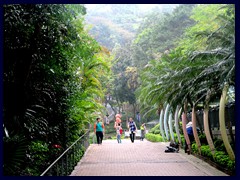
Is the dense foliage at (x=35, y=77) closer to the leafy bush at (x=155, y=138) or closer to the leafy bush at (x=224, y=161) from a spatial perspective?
the leafy bush at (x=224, y=161)

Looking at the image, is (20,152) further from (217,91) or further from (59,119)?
(217,91)

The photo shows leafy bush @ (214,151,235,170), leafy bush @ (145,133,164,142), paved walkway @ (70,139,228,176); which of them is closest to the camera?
leafy bush @ (214,151,235,170)

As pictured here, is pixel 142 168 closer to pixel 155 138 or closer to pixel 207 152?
pixel 207 152

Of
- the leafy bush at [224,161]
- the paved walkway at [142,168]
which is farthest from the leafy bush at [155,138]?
the leafy bush at [224,161]

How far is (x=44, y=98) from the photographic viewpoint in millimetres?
10641

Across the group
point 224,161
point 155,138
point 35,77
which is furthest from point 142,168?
point 155,138

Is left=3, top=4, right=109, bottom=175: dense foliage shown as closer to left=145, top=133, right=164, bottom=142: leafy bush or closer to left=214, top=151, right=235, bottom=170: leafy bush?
left=214, top=151, right=235, bottom=170: leafy bush

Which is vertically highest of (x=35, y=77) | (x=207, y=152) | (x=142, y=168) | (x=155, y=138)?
(x=35, y=77)

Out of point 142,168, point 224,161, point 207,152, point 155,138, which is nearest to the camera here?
point 224,161

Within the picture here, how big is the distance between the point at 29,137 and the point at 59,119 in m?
2.31

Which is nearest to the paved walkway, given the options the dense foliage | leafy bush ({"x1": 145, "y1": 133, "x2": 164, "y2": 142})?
the dense foliage

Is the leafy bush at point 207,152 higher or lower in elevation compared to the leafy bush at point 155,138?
lower

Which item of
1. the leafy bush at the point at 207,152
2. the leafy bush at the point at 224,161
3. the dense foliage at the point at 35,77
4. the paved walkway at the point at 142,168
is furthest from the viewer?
the leafy bush at the point at 207,152
